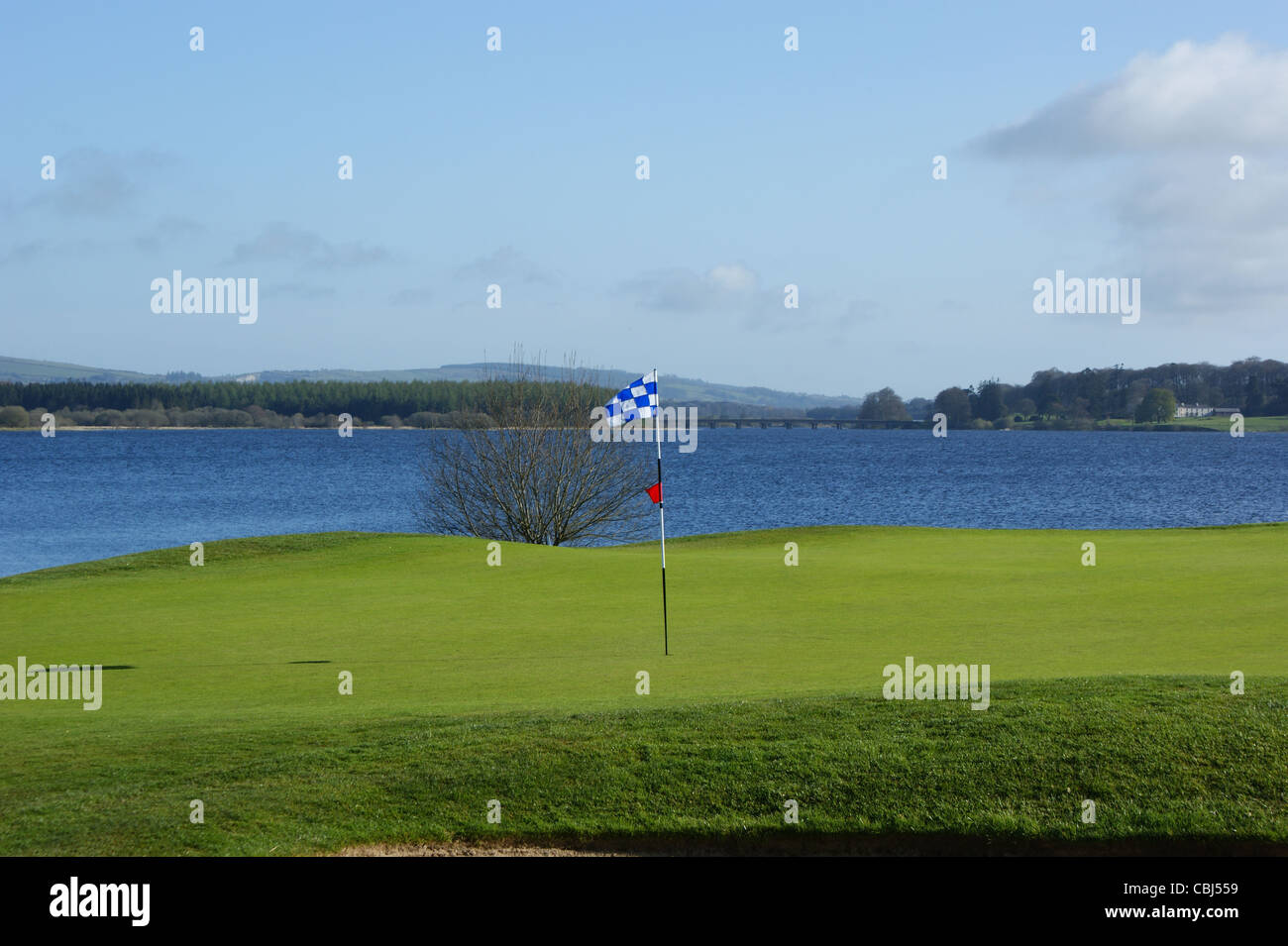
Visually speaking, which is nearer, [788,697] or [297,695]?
[788,697]

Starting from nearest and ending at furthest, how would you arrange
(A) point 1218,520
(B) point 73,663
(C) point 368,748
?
(C) point 368,748
(B) point 73,663
(A) point 1218,520

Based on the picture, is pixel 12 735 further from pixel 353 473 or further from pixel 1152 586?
pixel 353 473

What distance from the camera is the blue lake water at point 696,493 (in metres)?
66.8

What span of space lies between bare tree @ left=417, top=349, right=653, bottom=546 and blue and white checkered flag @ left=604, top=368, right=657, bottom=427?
963 inches

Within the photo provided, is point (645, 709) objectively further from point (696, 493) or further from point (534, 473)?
point (696, 493)

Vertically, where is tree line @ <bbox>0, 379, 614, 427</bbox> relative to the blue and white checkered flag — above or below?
above

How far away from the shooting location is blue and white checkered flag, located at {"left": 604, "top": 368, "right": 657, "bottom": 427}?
1700cm

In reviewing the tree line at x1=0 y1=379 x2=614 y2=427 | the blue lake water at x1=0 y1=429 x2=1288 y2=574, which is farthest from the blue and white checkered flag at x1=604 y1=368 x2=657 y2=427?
the tree line at x1=0 y1=379 x2=614 y2=427

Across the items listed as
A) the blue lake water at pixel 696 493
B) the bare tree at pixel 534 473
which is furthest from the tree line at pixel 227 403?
the bare tree at pixel 534 473

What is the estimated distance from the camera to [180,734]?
35.7 feet

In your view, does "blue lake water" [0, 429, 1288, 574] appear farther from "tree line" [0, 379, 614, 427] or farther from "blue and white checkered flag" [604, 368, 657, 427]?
"blue and white checkered flag" [604, 368, 657, 427]

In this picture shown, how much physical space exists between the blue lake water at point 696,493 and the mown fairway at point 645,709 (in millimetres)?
27761
